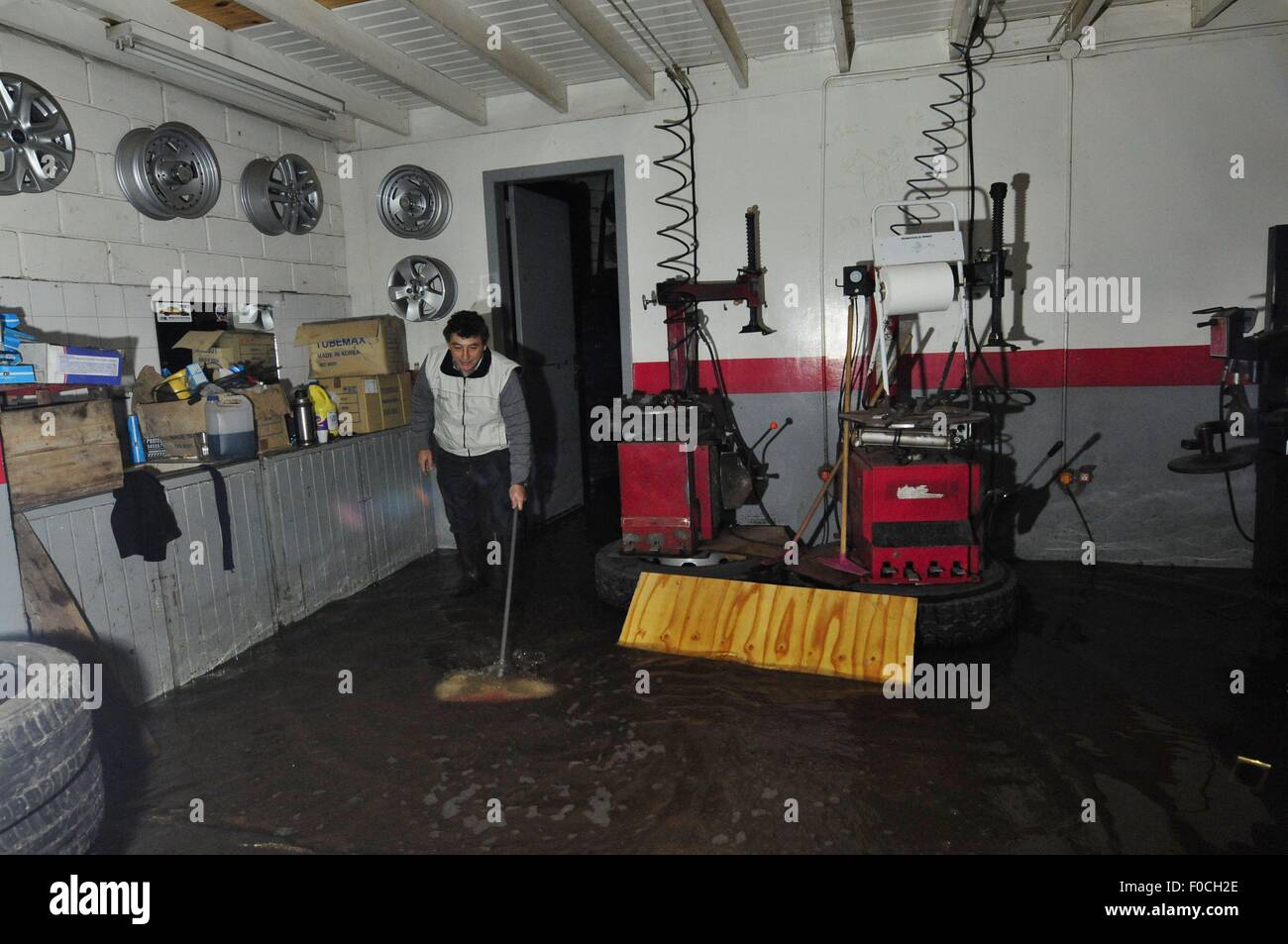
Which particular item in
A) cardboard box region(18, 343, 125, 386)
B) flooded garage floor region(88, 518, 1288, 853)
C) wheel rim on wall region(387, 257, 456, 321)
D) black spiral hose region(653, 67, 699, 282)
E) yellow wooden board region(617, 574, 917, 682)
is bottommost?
flooded garage floor region(88, 518, 1288, 853)

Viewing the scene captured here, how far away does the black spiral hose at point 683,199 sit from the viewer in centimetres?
513

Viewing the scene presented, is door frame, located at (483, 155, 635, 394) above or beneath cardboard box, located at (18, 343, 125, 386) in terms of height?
above

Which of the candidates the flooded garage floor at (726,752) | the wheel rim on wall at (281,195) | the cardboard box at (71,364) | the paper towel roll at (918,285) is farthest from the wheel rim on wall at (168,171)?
the paper towel roll at (918,285)

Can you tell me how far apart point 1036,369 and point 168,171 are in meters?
4.83

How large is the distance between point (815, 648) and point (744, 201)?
2.86 meters

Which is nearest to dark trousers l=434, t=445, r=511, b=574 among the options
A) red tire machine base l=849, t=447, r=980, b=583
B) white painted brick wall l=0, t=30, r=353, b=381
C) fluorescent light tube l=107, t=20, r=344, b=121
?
white painted brick wall l=0, t=30, r=353, b=381

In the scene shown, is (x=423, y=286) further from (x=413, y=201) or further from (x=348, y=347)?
(x=348, y=347)

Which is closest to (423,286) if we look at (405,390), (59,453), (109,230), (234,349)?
(405,390)

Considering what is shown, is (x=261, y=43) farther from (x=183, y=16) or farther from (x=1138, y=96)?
(x=1138, y=96)

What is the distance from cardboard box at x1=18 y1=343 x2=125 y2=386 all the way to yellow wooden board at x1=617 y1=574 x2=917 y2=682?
8.00ft

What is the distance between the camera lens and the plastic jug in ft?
12.9

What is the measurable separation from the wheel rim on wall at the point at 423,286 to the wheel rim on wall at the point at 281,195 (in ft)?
2.06

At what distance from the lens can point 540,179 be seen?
5504 millimetres

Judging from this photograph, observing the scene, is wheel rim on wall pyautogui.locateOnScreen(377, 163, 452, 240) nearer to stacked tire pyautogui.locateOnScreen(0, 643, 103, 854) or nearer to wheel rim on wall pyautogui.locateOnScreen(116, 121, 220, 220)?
wheel rim on wall pyautogui.locateOnScreen(116, 121, 220, 220)
